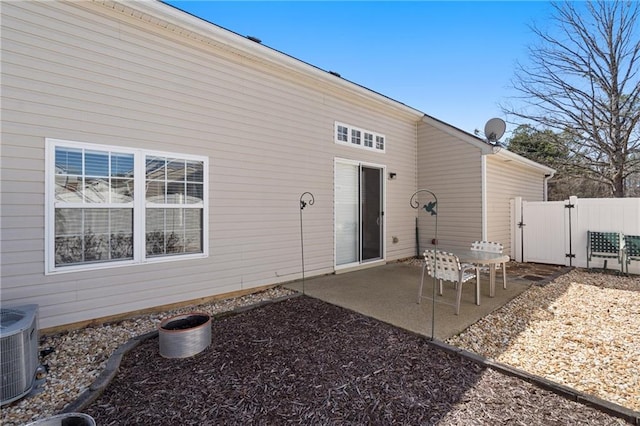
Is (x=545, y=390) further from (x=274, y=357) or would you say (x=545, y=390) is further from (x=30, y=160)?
(x=30, y=160)

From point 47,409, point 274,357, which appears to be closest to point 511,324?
point 274,357

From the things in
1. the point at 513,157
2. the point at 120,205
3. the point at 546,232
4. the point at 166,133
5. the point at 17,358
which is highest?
the point at 513,157

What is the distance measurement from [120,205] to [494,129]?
7.65 meters

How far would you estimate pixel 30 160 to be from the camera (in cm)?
318

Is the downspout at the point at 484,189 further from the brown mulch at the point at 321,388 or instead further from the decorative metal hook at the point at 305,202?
the brown mulch at the point at 321,388

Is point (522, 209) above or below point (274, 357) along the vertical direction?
above

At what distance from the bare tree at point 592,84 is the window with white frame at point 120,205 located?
43.7ft

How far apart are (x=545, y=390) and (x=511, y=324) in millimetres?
1503

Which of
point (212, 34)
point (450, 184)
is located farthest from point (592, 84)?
point (212, 34)

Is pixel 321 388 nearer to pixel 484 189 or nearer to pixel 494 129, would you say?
pixel 484 189

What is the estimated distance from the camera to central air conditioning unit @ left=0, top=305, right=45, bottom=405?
2133mm

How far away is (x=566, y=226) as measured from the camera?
23.3 ft

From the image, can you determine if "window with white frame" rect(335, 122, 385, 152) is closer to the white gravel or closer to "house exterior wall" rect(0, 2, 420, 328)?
"house exterior wall" rect(0, 2, 420, 328)

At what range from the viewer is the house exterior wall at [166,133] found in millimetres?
3160
